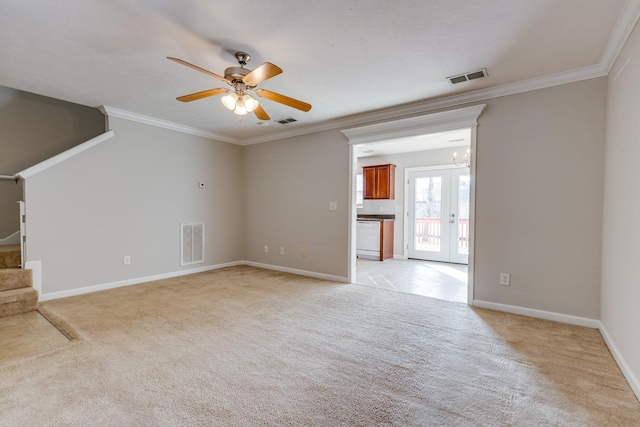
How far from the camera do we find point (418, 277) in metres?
4.94

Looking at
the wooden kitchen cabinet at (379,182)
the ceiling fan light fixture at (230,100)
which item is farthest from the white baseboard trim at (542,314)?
the wooden kitchen cabinet at (379,182)

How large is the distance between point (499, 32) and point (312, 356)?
287 cm

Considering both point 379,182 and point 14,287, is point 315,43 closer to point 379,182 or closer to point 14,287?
point 14,287

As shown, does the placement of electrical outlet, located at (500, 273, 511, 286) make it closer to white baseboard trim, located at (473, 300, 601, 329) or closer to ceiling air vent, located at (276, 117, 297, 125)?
white baseboard trim, located at (473, 300, 601, 329)

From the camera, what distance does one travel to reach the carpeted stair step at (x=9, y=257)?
345 cm

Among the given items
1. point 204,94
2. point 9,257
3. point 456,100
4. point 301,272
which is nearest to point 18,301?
point 9,257

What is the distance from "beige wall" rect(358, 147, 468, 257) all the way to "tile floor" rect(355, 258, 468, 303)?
72cm

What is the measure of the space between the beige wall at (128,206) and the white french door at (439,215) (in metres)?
3.98

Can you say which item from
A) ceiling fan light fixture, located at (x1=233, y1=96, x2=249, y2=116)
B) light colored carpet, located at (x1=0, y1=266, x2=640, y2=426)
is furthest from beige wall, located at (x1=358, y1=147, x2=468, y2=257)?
ceiling fan light fixture, located at (x1=233, y1=96, x2=249, y2=116)

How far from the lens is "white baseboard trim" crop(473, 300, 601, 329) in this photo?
286 cm

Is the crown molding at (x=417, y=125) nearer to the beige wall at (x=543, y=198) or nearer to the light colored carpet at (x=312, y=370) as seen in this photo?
the beige wall at (x=543, y=198)

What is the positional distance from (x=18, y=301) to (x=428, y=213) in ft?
22.0

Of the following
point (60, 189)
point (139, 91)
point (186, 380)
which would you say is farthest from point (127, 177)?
point (186, 380)

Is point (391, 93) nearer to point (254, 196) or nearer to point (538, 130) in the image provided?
point (538, 130)
